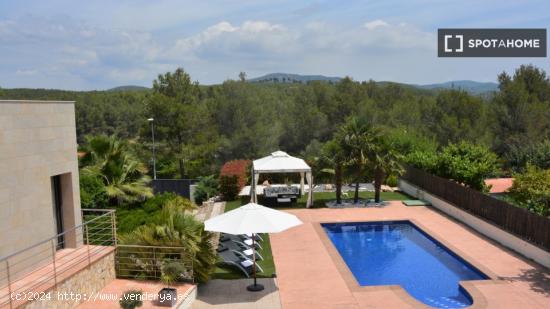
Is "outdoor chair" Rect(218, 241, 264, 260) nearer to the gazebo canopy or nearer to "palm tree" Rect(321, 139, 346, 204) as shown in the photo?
the gazebo canopy

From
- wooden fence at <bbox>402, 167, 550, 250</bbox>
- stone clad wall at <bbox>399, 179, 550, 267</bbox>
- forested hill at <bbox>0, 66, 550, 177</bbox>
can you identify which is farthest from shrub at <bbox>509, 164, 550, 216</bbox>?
forested hill at <bbox>0, 66, 550, 177</bbox>

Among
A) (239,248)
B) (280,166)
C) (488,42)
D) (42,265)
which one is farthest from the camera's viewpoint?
(280,166)

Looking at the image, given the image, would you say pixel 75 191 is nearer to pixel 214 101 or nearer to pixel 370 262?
pixel 370 262

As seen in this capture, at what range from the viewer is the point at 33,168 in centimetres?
1045

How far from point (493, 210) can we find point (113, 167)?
14573mm

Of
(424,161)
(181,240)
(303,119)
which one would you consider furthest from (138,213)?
(303,119)

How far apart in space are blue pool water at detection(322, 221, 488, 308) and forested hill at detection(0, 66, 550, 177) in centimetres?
1312

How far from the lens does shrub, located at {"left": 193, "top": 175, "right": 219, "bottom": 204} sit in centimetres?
2595

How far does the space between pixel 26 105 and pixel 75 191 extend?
2724mm

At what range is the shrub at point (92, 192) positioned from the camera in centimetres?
1609

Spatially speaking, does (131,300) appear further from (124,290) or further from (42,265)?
(42,265)

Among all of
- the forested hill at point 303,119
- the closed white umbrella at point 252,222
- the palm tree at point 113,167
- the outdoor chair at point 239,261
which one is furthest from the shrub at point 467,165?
the palm tree at point 113,167

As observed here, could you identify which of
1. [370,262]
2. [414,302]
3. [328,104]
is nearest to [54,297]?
[414,302]

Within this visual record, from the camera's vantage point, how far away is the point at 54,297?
9.30m
